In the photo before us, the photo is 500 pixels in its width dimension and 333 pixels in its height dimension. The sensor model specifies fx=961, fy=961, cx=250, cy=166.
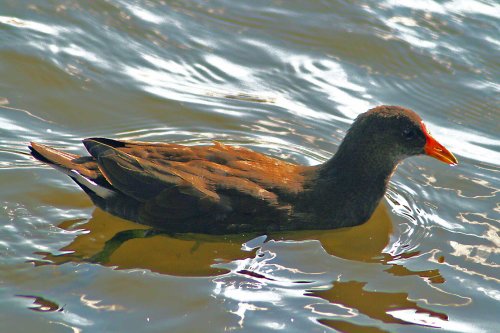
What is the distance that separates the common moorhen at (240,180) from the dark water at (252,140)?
0.60ft

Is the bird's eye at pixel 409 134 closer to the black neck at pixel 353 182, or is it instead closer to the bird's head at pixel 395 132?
the bird's head at pixel 395 132

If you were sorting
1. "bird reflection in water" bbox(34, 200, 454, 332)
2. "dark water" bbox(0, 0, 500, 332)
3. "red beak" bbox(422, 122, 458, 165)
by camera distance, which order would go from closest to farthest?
"dark water" bbox(0, 0, 500, 332)
"bird reflection in water" bbox(34, 200, 454, 332)
"red beak" bbox(422, 122, 458, 165)

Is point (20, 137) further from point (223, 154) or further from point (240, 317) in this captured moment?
point (240, 317)

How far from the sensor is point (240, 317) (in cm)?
589

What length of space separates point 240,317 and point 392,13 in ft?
18.3

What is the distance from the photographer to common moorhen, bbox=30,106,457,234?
671cm

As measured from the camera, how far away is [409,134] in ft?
23.7

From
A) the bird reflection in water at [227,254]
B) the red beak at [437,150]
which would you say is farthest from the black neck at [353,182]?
the red beak at [437,150]

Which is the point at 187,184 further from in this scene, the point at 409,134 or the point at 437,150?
the point at 437,150

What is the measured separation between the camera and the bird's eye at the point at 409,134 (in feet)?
23.7

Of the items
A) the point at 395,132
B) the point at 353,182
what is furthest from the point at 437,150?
the point at 353,182

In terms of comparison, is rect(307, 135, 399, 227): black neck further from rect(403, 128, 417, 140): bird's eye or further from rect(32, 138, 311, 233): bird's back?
rect(32, 138, 311, 233): bird's back

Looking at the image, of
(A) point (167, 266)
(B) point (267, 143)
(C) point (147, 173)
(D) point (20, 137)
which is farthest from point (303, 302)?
(D) point (20, 137)

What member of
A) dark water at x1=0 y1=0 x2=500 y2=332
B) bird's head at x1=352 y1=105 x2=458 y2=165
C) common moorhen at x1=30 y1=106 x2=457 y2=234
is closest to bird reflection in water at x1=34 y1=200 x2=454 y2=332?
dark water at x1=0 y1=0 x2=500 y2=332
